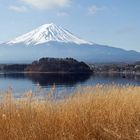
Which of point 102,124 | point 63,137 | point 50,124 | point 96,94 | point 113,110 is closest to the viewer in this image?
point 63,137

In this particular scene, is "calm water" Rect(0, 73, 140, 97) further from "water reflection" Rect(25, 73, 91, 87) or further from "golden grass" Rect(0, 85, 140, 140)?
"golden grass" Rect(0, 85, 140, 140)

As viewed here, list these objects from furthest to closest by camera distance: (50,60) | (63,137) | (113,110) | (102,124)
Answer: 1. (50,60)
2. (113,110)
3. (102,124)
4. (63,137)

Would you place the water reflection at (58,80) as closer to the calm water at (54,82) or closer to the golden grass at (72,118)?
the calm water at (54,82)

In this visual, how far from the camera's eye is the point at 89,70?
70062 millimetres

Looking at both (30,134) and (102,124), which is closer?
(30,134)

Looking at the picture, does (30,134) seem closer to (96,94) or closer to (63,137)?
(63,137)

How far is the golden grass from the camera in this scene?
18.9ft

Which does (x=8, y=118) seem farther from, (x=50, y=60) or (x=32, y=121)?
(x=50, y=60)

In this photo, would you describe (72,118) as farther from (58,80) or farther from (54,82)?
(58,80)


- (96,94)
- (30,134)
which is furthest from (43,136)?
(96,94)

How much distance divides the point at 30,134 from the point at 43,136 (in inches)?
7.1

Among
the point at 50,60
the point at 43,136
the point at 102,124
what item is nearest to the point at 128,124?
the point at 102,124

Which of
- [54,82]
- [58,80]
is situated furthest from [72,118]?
[58,80]

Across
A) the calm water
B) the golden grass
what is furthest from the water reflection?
the golden grass
